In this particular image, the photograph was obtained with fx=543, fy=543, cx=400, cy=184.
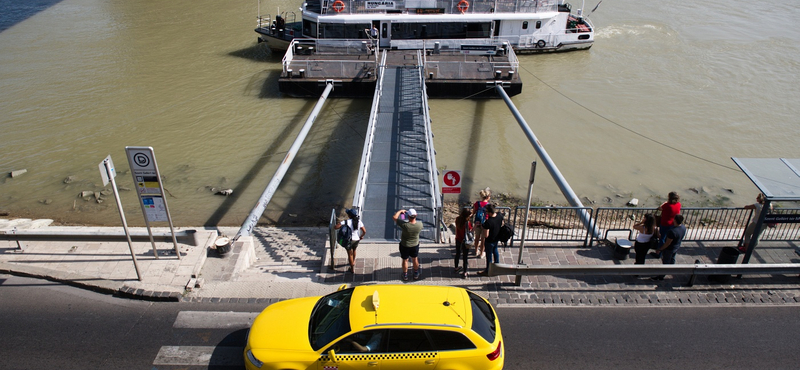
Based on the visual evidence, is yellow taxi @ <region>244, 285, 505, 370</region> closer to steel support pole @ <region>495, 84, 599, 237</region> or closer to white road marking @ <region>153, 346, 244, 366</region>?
white road marking @ <region>153, 346, 244, 366</region>

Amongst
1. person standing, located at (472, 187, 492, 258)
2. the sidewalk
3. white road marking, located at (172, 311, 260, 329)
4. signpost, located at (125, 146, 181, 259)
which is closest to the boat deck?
the sidewalk

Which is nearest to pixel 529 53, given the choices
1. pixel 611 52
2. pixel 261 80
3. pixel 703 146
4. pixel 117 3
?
pixel 611 52

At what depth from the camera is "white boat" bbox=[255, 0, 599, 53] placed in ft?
91.5

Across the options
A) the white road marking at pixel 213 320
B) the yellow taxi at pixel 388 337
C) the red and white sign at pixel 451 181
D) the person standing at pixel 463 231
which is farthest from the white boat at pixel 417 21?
the yellow taxi at pixel 388 337

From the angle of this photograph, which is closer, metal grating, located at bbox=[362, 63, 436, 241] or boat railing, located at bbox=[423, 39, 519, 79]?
metal grating, located at bbox=[362, 63, 436, 241]

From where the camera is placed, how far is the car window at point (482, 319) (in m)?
7.50

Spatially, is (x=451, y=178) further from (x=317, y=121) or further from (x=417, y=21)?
(x=417, y=21)

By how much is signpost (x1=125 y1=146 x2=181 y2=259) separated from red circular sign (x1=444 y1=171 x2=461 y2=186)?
5.54 metres

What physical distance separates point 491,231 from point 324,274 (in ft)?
11.0

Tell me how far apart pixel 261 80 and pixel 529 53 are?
1476cm

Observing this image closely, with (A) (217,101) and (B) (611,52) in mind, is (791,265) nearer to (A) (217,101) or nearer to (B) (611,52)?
(A) (217,101)

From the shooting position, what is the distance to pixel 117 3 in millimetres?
39125

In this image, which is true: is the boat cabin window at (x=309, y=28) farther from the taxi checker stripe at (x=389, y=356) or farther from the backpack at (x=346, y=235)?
the taxi checker stripe at (x=389, y=356)

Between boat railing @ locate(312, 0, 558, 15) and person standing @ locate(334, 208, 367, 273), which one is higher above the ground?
boat railing @ locate(312, 0, 558, 15)
